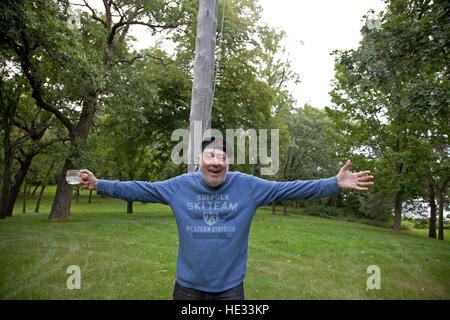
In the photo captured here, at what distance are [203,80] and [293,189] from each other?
172 cm

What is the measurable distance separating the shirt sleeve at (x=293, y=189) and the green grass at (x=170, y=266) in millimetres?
3396

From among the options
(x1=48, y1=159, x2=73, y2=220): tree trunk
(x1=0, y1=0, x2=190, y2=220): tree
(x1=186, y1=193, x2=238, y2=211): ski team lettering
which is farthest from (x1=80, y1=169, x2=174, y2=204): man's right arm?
(x1=48, y1=159, x2=73, y2=220): tree trunk

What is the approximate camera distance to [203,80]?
Answer: 3396 mm

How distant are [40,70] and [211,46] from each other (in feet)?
40.5

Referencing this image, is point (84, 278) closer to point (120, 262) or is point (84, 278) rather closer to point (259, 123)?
point (120, 262)

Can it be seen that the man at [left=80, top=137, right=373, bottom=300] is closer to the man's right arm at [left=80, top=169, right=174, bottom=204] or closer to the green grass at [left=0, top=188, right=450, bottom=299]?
the man's right arm at [left=80, top=169, right=174, bottom=204]

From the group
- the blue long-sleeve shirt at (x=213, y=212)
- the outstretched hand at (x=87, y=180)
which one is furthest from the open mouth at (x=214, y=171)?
the outstretched hand at (x=87, y=180)

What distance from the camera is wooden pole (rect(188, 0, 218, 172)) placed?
336cm

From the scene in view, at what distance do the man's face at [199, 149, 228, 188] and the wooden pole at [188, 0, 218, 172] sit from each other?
802 mm

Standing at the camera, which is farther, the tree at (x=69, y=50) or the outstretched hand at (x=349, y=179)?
the tree at (x=69, y=50)

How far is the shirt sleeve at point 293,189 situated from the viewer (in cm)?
248

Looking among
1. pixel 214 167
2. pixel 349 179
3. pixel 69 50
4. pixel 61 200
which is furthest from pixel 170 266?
pixel 61 200

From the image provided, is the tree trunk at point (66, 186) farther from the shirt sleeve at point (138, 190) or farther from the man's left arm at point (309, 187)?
the man's left arm at point (309, 187)
